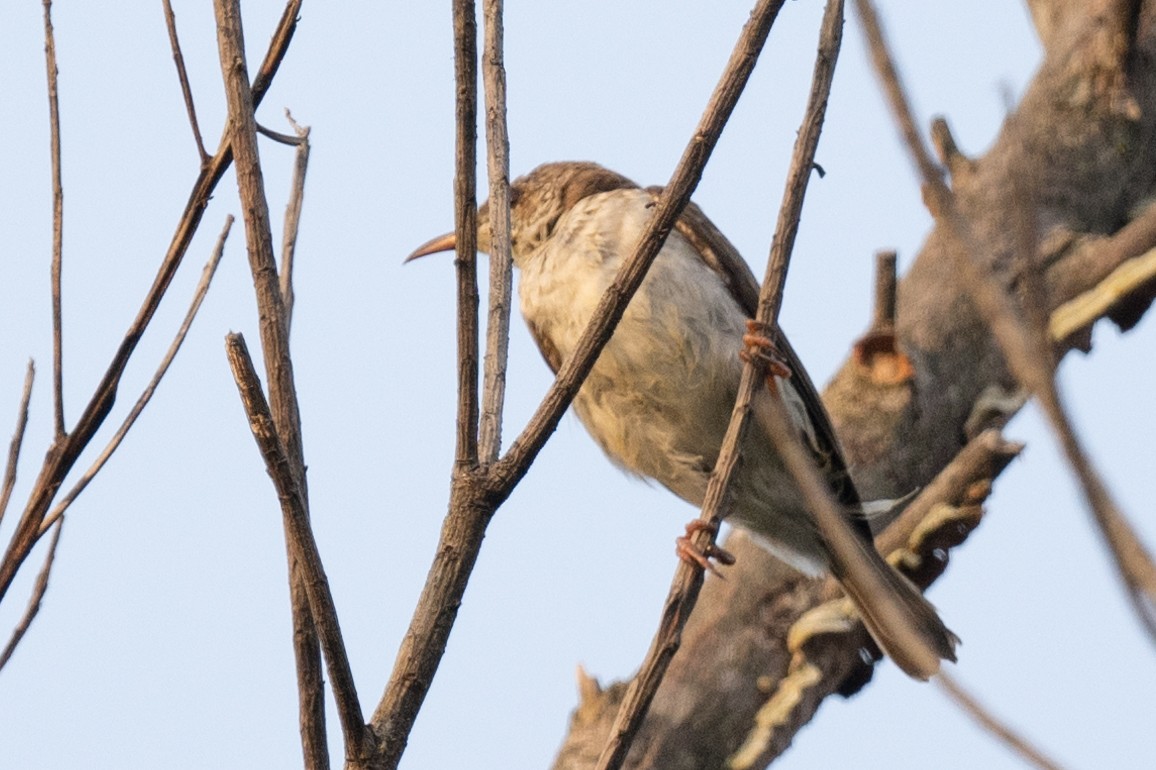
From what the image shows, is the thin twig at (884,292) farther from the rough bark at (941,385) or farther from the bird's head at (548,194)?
the bird's head at (548,194)

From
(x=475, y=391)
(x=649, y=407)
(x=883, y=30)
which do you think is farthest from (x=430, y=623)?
(x=649, y=407)

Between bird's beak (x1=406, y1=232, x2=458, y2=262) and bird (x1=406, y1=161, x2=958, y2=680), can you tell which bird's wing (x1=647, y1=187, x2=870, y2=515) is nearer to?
bird (x1=406, y1=161, x2=958, y2=680)

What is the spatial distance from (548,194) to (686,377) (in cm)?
118

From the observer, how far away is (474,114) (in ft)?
6.97

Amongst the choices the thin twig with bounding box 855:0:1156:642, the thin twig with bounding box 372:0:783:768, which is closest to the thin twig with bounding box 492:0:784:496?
the thin twig with bounding box 372:0:783:768

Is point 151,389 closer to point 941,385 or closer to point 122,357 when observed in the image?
point 122,357

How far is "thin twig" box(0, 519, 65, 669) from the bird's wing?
101 inches

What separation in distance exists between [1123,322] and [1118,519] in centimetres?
462

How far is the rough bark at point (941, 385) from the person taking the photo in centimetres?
470

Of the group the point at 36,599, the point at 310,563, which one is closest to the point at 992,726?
the point at 310,563

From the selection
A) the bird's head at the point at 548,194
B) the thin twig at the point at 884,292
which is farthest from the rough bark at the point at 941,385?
the bird's head at the point at 548,194

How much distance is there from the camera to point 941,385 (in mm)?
5387

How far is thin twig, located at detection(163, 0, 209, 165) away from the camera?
2264 millimetres

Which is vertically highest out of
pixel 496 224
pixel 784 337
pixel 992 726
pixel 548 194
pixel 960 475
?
pixel 548 194
